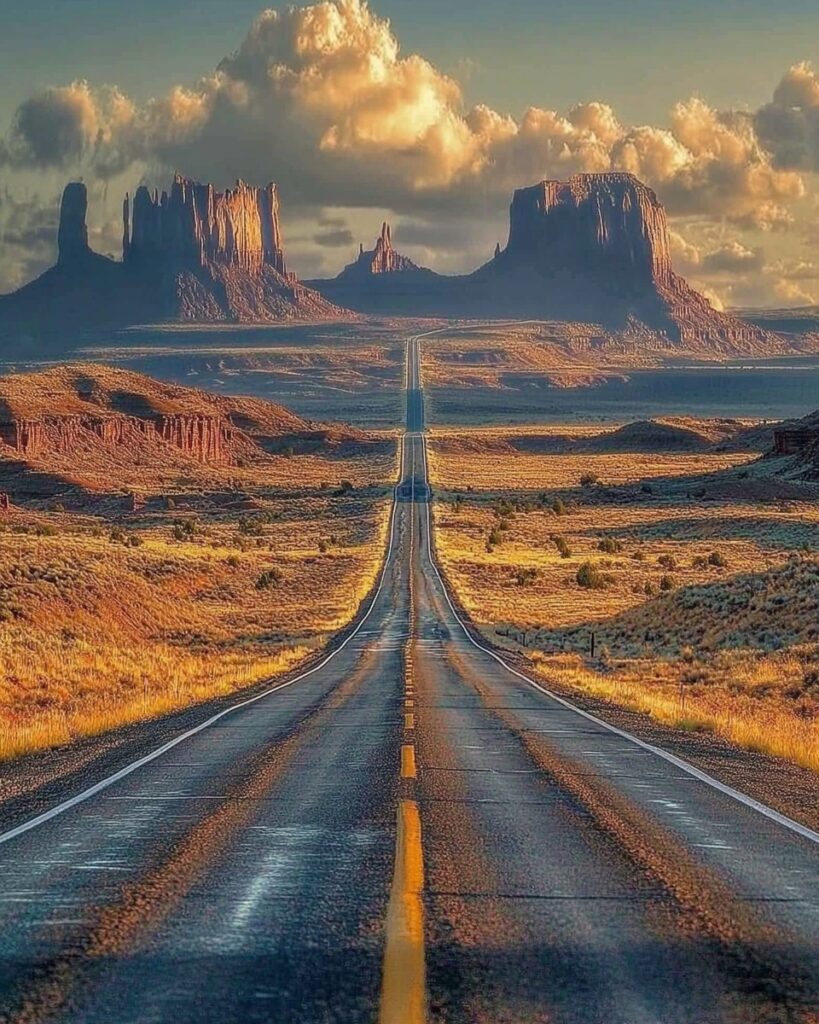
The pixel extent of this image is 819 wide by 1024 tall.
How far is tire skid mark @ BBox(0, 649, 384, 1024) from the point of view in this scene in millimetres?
5445

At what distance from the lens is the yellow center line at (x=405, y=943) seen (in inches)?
209

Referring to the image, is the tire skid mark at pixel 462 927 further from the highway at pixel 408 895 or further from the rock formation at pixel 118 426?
the rock formation at pixel 118 426

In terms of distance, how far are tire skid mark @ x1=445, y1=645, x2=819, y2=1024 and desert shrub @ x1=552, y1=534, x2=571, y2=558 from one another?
216 ft

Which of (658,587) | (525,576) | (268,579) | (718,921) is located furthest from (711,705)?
(525,576)

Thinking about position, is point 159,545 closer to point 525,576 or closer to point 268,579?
point 268,579

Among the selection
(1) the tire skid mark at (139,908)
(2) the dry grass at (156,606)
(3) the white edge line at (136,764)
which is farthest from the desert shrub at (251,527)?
(1) the tire skid mark at (139,908)

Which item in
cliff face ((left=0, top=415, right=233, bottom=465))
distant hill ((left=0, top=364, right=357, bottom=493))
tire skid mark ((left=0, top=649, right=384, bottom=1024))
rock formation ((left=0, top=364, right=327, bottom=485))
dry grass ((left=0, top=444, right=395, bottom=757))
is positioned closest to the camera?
tire skid mark ((left=0, top=649, right=384, bottom=1024))

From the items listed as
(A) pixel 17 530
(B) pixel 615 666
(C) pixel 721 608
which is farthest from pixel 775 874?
(A) pixel 17 530

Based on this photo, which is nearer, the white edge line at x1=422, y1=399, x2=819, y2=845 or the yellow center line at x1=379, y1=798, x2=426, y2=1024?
the yellow center line at x1=379, y1=798, x2=426, y2=1024

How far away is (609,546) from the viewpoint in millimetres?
78375

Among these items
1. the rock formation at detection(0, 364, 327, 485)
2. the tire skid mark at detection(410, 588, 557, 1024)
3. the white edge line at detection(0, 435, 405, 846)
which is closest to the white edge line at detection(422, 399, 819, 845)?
the tire skid mark at detection(410, 588, 557, 1024)

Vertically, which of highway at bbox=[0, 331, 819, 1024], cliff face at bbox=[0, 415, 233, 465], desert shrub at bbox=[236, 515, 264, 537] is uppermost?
cliff face at bbox=[0, 415, 233, 465]

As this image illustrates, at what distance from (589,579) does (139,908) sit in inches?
2247

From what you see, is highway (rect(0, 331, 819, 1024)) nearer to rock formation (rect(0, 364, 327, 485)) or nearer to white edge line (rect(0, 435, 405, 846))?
white edge line (rect(0, 435, 405, 846))
